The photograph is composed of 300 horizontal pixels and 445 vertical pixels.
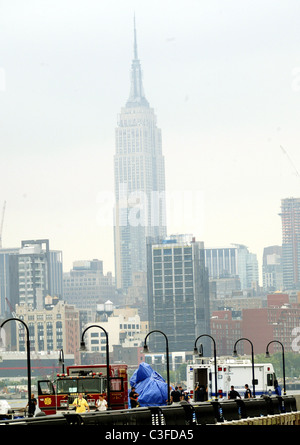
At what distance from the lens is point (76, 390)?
102 feet

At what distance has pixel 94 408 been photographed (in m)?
29.5

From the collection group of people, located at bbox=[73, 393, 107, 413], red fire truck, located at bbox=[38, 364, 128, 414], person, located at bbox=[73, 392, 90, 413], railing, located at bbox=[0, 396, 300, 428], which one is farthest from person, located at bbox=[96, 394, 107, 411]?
railing, located at bbox=[0, 396, 300, 428]

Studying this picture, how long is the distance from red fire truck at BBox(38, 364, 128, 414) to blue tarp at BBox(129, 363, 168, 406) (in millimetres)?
5163

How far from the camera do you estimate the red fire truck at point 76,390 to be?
30156mm

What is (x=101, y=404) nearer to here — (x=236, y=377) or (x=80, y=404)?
(x=80, y=404)

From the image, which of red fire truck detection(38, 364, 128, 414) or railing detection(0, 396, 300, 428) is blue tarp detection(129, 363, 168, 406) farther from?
railing detection(0, 396, 300, 428)

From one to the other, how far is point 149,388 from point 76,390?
8530 mm

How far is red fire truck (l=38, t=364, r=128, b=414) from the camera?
98.9 feet

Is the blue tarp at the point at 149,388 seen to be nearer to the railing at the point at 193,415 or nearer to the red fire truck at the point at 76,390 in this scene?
the red fire truck at the point at 76,390

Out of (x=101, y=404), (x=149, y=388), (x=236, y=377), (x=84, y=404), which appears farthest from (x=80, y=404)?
(x=236, y=377)

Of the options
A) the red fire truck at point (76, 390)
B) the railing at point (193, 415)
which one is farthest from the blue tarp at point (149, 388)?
the railing at point (193, 415)

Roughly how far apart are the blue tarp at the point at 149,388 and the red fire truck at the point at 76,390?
16.9ft
